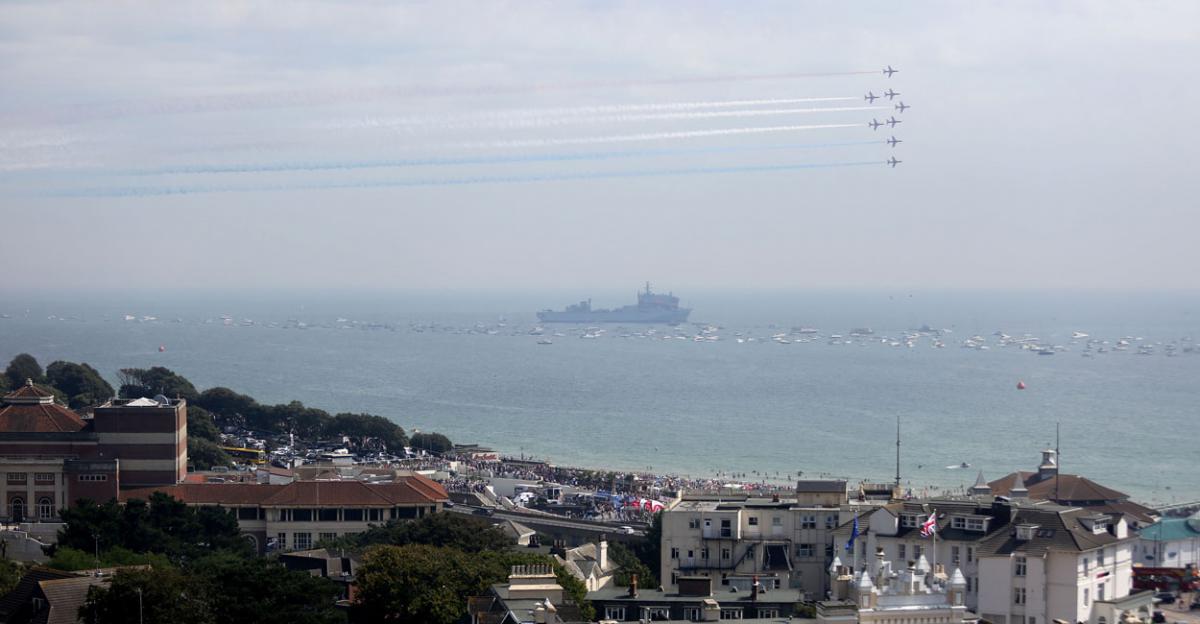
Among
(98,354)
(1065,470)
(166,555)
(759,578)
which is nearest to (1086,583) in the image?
(759,578)

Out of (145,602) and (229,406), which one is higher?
(145,602)

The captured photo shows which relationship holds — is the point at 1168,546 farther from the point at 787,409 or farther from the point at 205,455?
the point at 787,409

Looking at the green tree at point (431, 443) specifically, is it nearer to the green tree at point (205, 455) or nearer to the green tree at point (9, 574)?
the green tree at point (205, 455)

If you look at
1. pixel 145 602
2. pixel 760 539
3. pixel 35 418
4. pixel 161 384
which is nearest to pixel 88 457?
pixel 35 418

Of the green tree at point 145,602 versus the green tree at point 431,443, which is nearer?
the green tree at point 145,602

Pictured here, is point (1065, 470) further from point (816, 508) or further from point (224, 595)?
point (224, 595)

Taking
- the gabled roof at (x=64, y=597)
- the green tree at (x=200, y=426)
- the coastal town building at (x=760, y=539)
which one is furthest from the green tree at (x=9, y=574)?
the green tree at (x=200, y=426)
